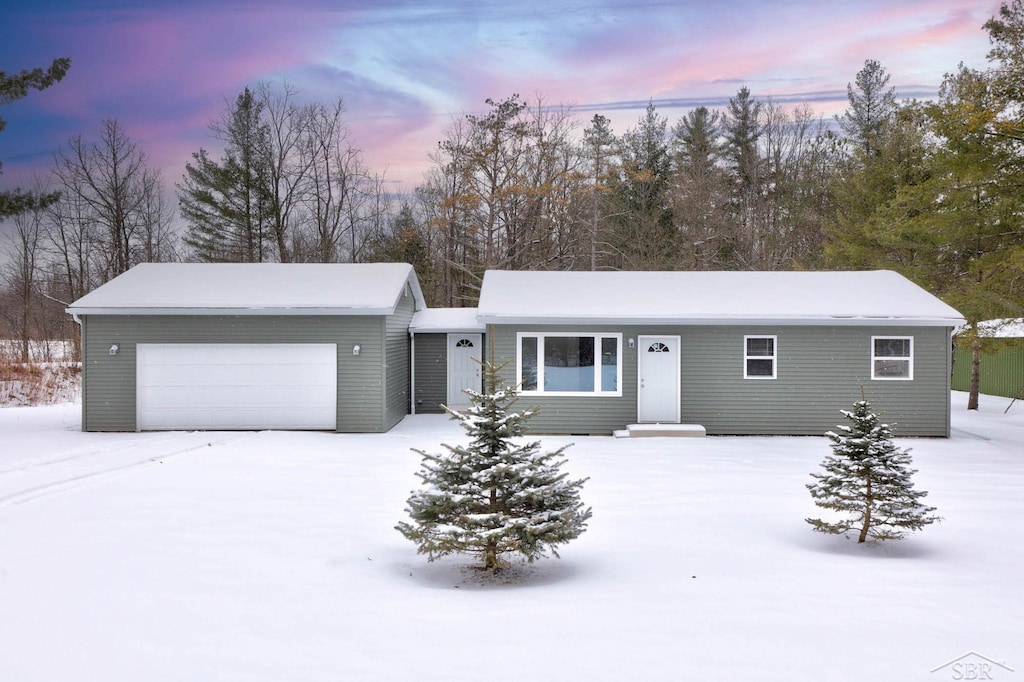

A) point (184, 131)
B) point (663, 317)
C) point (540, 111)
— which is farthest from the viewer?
point (184, 131)

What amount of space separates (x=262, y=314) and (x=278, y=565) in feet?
30.6

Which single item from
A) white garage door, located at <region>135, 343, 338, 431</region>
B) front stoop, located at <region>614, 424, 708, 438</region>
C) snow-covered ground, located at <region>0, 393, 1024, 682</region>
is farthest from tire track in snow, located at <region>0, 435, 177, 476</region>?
front stoop, located at <region>614, 424, 708, 438</region>

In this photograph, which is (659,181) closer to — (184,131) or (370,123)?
(370,123)

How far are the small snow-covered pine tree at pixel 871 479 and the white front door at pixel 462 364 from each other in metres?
11.6

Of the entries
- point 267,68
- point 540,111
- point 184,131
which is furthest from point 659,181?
point 184,131

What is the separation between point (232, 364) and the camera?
1468 centimetres

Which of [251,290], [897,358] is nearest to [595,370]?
[897,358]

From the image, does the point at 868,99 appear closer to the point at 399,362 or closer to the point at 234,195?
the point at 399,362

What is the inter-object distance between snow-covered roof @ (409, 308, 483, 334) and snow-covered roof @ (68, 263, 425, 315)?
3.69 feet

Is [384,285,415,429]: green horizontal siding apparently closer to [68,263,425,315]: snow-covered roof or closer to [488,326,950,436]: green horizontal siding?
[68,263,425,315]: snow-covered roof

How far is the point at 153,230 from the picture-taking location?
97.6 feet

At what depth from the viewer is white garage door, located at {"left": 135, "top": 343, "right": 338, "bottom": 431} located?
14617mm

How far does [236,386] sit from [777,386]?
1095 cm

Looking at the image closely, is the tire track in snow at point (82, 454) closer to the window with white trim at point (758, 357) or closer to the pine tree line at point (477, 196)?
the window with white trim at point (758, 357)
